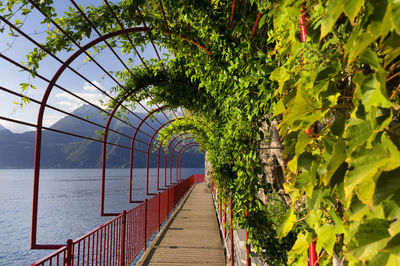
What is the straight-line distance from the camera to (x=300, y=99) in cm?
58

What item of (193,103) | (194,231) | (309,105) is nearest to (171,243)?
(194,231)

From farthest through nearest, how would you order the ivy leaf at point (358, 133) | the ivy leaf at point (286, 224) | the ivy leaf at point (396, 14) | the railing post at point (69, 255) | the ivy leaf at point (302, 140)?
the railing post at point (69, 255) → the ivy leaf at point (286, 224) → the ivy leaf at point (302, 140) → the ivy leaf at point (358, 133) → the ivy leaf at point (396, 14)

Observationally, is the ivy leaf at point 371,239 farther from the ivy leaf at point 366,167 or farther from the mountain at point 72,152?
the mountain at point 72,152

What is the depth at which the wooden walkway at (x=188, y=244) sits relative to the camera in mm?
5000

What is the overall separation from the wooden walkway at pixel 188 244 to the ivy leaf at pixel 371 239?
5128 millimetres

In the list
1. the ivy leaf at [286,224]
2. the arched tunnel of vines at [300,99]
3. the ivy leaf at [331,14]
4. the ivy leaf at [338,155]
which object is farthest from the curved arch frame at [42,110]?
the ivy leaf at [338,155]

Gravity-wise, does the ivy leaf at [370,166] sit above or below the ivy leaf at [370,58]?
below

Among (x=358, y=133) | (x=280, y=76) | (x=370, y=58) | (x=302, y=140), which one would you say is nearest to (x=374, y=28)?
(x=370, y=58)

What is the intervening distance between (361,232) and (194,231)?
734cm

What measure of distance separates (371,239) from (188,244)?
6.22 metres

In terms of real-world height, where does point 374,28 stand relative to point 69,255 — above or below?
above

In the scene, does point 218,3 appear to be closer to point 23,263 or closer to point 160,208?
point 160,208

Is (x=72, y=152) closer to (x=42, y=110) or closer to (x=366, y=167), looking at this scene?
(x=42, y=110)

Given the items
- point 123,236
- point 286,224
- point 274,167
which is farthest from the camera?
point 123,236
